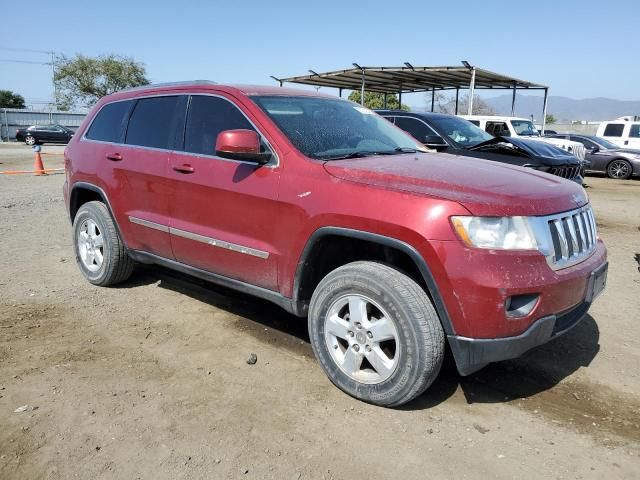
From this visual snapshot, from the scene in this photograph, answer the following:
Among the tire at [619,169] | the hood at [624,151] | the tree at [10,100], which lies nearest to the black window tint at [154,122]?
the tire at [619,169]

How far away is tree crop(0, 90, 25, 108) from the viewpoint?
2209 inches

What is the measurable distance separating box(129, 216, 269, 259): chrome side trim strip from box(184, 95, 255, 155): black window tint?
609 mm

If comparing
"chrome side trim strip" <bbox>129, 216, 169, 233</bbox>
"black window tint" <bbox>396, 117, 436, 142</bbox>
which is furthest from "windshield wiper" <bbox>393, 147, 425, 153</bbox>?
"black window tint" <bbox>396, 117, 436, 142</bbox>

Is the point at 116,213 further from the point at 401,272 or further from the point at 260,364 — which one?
the point at 401,272

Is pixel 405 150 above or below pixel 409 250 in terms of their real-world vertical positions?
above

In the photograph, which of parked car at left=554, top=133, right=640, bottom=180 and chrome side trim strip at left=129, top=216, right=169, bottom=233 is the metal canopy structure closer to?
parked car at left=554, top=133, right=640, bottom=180

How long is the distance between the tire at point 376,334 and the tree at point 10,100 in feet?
204

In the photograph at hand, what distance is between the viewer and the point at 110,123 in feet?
16.4

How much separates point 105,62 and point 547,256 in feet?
179

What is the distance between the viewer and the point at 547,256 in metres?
2.86

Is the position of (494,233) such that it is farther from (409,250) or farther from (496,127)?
(496,127)

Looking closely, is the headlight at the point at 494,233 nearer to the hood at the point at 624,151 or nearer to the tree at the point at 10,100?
the hood at the point at 624,151

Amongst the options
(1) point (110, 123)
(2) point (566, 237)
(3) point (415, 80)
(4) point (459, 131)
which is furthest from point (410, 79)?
(2) point (566, 237)

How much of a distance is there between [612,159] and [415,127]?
430 inches
